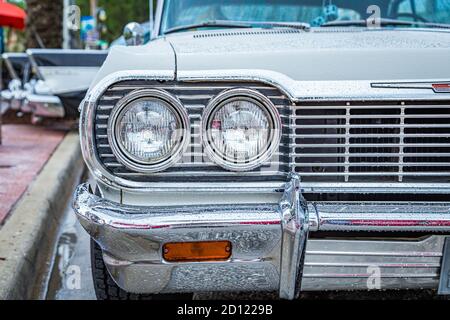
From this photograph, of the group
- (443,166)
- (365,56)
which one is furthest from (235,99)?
(443,166)

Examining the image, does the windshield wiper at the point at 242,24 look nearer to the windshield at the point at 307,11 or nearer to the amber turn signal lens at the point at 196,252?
the windshield at the point at 307,11

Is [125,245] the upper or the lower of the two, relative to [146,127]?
lower

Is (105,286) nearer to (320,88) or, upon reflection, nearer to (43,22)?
(320,88)

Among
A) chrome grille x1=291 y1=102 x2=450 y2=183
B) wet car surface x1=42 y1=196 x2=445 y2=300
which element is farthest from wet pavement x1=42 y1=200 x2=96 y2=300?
chrome grille x1=291 y1=102 x2=450 y2=183

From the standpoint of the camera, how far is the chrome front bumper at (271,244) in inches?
77.8

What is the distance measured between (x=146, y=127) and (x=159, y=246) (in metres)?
0.39

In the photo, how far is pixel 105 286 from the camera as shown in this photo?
2596 mm

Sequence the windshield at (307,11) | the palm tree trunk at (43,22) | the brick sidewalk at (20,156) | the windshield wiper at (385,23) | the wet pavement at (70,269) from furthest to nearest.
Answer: the palm tree trunk at (43,22), the brick sidewalk at (20,156), the wet pavement at (70,269), the windshield at (307,11), the windshield wiper at (385,23)

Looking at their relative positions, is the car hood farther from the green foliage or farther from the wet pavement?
the green foliage

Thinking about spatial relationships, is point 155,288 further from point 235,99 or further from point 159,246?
point 235,99

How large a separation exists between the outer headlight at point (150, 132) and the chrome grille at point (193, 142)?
26 mm

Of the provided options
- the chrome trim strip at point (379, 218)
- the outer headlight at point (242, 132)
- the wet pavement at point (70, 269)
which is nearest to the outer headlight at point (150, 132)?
the outer headlight at point (242, 132)

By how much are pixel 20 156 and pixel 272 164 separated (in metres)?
4.82
